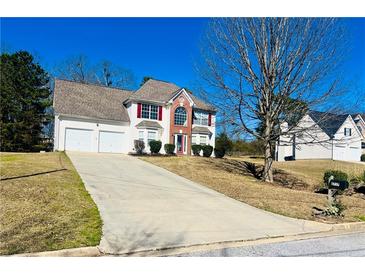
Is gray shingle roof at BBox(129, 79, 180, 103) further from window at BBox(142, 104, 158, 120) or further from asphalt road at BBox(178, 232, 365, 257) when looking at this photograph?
asphalt road at BBox(178, 232, 365, 257)

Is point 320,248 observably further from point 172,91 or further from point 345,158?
point 345,158

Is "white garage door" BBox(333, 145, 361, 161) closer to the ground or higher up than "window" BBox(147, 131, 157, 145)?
closer to the ground

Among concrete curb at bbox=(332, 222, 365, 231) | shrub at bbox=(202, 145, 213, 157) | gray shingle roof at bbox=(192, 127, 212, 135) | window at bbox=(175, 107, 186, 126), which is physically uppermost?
window at bbox=(175, 107, 186, 126)

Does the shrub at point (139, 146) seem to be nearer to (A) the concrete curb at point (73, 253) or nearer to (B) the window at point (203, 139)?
(B) the window at point (203, 139)


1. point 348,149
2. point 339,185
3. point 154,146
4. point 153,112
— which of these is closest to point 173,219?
point 339,185

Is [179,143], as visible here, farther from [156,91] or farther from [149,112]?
[156,91]

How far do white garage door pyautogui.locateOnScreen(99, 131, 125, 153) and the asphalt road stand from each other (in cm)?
2257

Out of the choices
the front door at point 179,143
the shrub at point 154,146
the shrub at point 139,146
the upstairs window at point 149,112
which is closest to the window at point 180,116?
the front door at point 179,143

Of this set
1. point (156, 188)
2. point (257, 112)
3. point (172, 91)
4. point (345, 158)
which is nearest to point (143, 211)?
point (156, 188)

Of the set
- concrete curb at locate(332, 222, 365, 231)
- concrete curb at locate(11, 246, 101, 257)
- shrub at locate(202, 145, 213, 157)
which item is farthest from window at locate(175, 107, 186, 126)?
concrete curb at locate(11, 246, 101, 257)

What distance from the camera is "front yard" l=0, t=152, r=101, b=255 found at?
16.2ft

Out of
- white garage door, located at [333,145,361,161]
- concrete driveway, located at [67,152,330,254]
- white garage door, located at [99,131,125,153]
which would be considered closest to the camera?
concrete driveway, located at [67,152,330,254]

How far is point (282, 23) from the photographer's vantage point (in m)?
13.7
